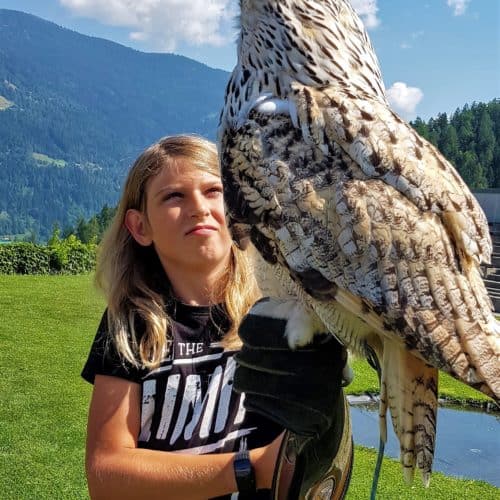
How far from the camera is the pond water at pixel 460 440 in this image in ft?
24.1

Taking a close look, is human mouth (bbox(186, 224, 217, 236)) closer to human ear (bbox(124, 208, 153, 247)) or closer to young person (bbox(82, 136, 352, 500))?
young person (bbox(82, 136, 352, 500))

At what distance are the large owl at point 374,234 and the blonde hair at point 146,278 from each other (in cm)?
44

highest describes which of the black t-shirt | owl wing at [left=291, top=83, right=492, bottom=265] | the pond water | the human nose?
owl wing at [left=291, top=83, right=492, bottom=265]

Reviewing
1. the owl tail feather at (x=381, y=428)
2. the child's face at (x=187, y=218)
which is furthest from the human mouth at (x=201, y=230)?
the owl tail feather at (x=381, y=428)

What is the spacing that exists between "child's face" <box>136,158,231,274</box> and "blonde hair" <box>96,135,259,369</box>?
5 cm

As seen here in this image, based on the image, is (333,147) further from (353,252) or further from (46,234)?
(46,234)

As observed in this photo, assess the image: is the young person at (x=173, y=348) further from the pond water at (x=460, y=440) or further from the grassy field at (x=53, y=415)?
the pond water at (x=460, y=440)

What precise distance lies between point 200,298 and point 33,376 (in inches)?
301

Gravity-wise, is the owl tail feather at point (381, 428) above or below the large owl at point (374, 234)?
below

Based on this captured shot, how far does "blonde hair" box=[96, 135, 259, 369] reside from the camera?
7.61 feet

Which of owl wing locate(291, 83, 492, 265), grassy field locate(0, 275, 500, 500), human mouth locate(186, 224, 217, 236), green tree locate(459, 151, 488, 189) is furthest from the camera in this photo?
green tree locate(459, 151, 488, 189)

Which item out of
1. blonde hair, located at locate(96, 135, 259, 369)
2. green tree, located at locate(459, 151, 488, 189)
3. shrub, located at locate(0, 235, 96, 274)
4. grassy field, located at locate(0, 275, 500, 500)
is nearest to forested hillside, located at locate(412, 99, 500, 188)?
green tree, located at locate(459, 151, 488, 189)

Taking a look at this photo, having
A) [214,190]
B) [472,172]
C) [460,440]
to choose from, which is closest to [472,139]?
[472,172]

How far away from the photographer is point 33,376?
30.8 ft
